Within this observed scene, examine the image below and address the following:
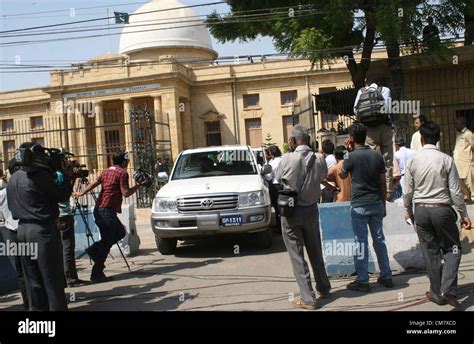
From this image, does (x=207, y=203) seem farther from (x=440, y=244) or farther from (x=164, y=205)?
(x=440, y=244)

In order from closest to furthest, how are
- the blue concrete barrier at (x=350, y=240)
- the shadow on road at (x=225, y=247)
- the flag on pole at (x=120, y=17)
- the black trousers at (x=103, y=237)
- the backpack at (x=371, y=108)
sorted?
the blue concrete barrier at (x=350, y=240), the black trousers at (x=103, y=237), the backpack at (x=371, y=108), the shadow on road at (x=225, y=247), the flag on pole at (x=120, y=17)

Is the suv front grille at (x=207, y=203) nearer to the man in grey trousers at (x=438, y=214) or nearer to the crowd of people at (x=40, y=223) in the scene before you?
the crowd of people at (x=40, y=223)

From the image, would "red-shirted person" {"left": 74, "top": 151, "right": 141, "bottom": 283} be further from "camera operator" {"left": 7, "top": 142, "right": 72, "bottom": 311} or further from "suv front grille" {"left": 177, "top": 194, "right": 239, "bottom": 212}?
"camera operator" {"left": 7, "top": 142, "right": 72, "bottom": 311}

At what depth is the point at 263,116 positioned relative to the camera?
4169 cm

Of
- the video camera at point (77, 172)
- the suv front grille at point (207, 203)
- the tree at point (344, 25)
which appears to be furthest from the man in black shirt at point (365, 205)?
the tree at point (344, 25)

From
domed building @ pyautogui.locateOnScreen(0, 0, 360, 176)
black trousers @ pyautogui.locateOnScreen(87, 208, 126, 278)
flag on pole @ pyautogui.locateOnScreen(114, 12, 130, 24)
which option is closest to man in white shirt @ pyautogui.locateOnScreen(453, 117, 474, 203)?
black trousers @ pyautogui.locateOnScreen(87, 208, 126, 278)

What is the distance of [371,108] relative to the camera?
7695 mm

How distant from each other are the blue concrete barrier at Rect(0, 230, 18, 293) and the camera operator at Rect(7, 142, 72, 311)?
2354 millimetres

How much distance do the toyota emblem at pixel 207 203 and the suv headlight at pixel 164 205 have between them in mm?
480

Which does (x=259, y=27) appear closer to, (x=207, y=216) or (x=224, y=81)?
(x=207, y=216)

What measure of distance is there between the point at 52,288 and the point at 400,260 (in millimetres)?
4603

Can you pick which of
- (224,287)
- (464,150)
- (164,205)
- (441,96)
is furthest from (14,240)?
(441,96)

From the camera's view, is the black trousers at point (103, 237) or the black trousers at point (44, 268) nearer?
the black trousers at point (44, 268)

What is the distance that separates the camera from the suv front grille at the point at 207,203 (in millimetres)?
8352
